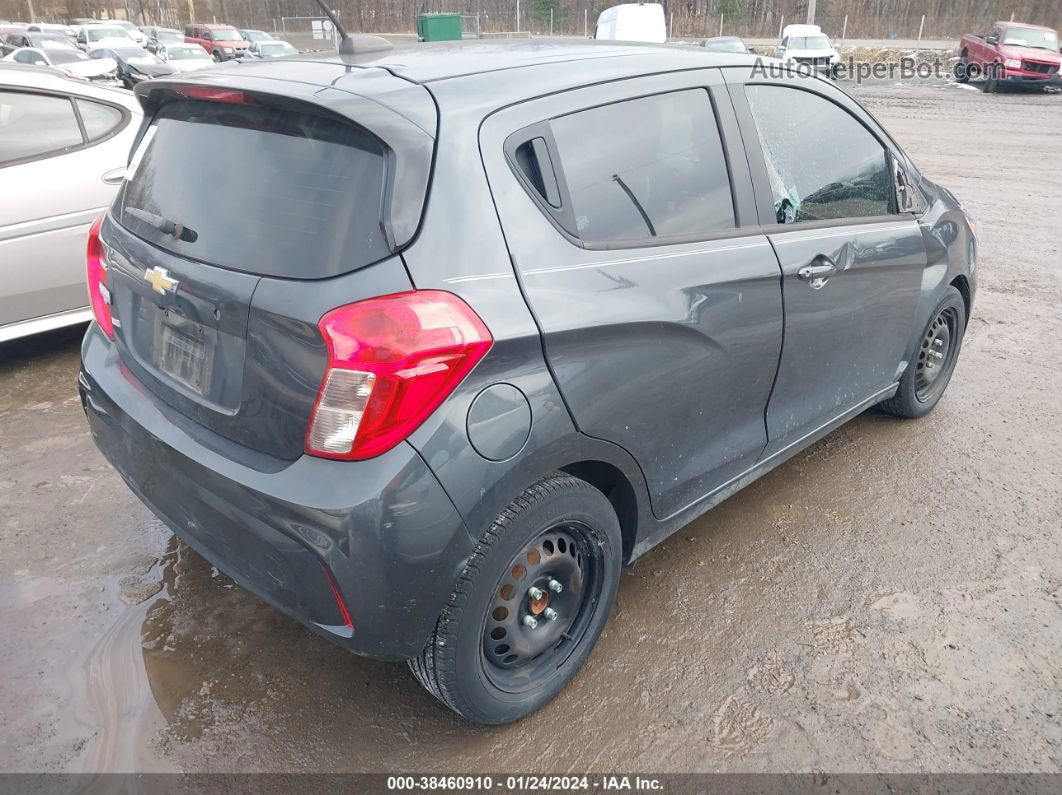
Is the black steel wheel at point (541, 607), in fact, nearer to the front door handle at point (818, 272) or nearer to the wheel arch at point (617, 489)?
the wheel arch at point (617, 489)

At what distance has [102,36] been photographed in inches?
1235

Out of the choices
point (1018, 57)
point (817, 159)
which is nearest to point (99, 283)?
point (817, 159)

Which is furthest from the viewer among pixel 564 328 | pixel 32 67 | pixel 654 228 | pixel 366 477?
pixel 32 67

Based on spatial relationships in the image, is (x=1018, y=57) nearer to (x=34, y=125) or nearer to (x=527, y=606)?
(x=34, y=125)

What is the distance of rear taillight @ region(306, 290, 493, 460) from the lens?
68.6 inches

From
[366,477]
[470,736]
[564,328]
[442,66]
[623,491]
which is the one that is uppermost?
[442,66]

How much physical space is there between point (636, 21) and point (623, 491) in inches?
561

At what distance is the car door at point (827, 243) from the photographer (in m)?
2.69

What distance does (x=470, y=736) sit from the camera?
2252 mm

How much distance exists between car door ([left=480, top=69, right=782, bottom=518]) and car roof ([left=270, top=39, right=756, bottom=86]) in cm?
7

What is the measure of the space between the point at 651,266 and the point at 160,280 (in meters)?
1.38

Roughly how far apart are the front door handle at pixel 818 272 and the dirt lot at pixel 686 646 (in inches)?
40.8

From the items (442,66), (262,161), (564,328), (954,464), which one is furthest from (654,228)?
(954,464)

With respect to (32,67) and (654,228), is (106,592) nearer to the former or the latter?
(654,228)
